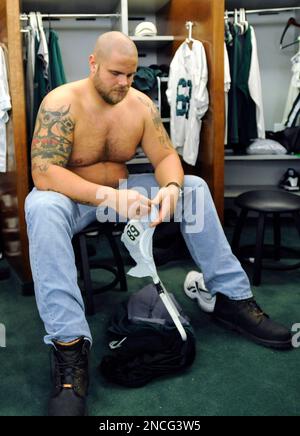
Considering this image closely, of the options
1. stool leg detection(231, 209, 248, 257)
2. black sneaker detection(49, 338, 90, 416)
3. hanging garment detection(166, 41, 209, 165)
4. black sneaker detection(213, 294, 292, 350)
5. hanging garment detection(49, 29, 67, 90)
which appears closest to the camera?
black sneaker detection(49, 338, 90, 416)

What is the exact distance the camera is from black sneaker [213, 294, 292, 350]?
1.68m

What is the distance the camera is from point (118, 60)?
5.24ft

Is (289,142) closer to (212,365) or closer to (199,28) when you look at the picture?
(199,28)

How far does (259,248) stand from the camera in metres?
2.24

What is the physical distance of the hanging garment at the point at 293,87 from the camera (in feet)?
10.6

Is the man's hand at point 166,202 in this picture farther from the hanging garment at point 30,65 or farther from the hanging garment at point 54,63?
the hanging garment at point 54,63

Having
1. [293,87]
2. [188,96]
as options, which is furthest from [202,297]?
[293,87]

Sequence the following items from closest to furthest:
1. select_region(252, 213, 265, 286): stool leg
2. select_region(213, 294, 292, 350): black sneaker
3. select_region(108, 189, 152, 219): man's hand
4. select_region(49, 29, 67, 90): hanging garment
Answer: select_region(108, 189, 152, 219): man's hand < select_region(213, 294, 292, 350): black sneaker < select_region(252, 213, 265, 286): stool leg < select_region(49, 29, 67, 90): hanging garment

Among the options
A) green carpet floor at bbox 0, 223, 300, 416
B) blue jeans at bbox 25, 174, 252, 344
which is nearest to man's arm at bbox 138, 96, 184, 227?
blue jeans at bbox 25, 174, 252, 344

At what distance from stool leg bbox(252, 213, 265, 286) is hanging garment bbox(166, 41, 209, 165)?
691 millimetres

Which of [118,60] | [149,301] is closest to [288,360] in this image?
[149,301]

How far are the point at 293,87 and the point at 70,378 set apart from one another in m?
2.70

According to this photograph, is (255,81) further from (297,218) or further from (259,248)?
(259,248)

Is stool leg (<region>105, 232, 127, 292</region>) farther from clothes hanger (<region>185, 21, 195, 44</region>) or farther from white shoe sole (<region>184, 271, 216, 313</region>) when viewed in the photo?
clothes hanger (<region>185, 21, 195, 44</region>)
